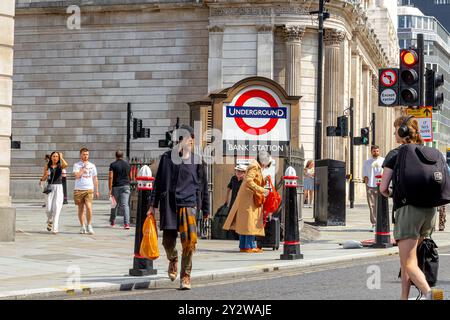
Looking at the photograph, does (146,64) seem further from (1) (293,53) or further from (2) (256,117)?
(2) (256,117)

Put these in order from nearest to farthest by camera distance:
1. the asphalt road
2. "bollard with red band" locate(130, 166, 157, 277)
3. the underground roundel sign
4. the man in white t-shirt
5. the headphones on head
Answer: the headphones on head → the asphalt road → "bollard with red band" locate(130, 166, 157, 277) → the underground roundel sign → the man in white t-shirt

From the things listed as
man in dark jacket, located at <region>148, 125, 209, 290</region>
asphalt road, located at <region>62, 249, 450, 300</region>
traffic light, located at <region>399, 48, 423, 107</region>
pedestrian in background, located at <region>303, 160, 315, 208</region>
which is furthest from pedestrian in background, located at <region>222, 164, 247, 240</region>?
pedestrian in background, located at <region>303, 160, 315, 208</region>

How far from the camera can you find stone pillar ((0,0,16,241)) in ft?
54.6

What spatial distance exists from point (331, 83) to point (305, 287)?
33.7 meters

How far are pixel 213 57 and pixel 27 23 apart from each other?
374 inches

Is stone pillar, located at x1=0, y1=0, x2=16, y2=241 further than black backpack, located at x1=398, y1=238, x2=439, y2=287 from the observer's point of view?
Yes

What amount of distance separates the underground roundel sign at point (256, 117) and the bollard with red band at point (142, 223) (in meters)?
6.59

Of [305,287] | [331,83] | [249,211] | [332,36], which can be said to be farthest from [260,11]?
[305,287]

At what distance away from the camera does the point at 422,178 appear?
8289 mm

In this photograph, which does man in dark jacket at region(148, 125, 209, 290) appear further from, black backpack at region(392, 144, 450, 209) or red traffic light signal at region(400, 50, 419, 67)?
red traffic light signal at region(400, 50, 419, 67)

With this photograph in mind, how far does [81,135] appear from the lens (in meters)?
43.4

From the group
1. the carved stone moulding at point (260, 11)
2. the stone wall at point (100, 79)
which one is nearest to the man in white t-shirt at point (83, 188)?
the stone wall at point (100, 79)

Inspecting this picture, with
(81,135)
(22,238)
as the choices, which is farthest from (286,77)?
(22,238)

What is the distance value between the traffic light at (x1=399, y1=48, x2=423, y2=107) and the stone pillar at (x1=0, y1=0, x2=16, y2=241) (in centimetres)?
721
